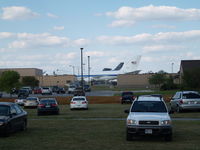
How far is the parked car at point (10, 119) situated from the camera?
17652 mm

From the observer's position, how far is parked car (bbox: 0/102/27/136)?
→ 1765 cm

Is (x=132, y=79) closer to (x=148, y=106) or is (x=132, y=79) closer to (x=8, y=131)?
(x=148, y=106)

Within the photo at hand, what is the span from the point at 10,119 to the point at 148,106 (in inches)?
223

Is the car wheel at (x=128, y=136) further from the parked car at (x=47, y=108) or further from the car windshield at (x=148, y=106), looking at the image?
the parked car at (x=47, y=108)

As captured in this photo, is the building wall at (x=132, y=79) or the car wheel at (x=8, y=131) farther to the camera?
the building wall at (x=132, y=79)

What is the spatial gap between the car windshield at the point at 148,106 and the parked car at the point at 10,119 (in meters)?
5.06

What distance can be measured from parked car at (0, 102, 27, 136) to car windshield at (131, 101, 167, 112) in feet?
16.6

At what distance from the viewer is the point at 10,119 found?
1812cm

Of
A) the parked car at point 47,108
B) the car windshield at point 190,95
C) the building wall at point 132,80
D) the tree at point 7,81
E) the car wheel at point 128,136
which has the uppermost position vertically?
the building wall at point 132,80

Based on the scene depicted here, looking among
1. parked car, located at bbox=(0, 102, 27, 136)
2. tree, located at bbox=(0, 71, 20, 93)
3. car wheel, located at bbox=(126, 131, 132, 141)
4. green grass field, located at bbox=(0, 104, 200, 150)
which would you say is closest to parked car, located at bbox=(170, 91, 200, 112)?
green grass field, located at bbox=(0, 104, 200, 150)

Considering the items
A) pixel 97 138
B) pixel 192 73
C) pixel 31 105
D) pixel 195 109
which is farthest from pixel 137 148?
pixel 192 73

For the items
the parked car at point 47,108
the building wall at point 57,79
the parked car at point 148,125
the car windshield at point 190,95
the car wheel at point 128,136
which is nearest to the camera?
the parked car at point 148,125

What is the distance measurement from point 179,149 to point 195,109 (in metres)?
18.7

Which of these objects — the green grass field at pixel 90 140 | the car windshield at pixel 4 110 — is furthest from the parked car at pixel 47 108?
the car windshield at pixel 4 110
